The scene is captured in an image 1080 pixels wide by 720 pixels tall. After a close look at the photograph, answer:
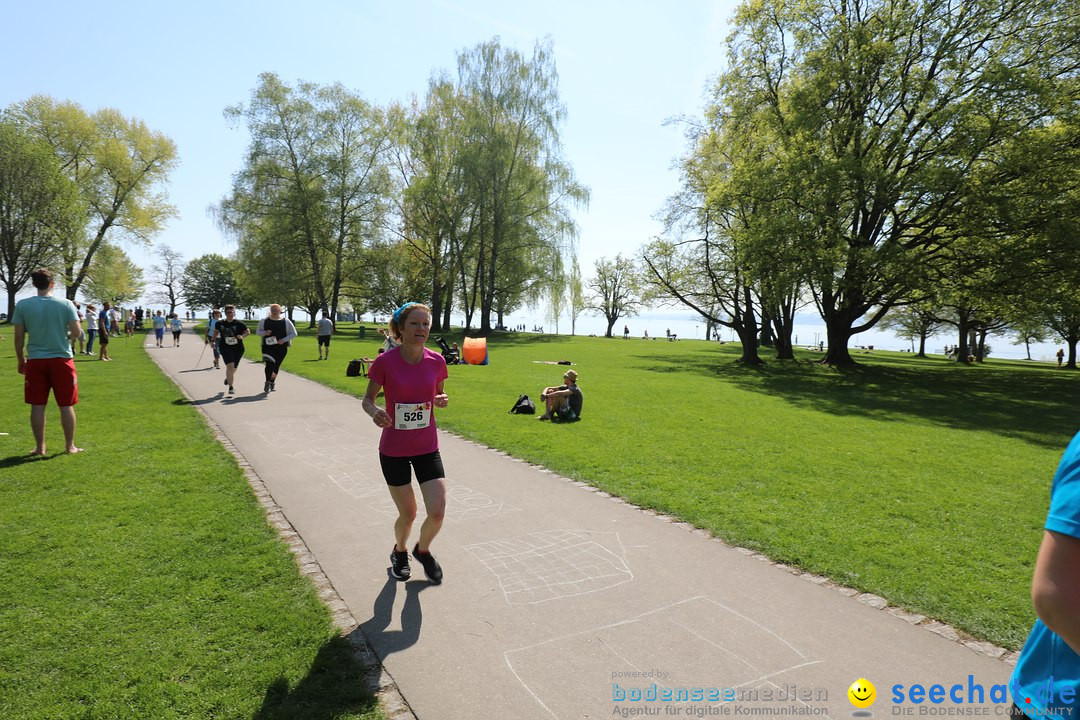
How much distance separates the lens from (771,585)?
4.12 meters

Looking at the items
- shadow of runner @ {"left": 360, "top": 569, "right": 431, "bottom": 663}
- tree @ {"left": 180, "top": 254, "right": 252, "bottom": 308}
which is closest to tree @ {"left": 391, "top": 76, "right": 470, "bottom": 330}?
shadow of runner @ {"left": 360, "top": 569, "right": 431, "bottom": 663}

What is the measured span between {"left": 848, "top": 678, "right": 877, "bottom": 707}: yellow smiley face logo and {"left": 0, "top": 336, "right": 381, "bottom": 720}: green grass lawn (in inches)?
97.1

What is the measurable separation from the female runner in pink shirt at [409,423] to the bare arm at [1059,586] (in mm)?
3321

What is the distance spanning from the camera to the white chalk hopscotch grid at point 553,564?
13.2ft

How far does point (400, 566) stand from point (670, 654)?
2025mm

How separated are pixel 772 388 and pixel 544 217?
23.8 m

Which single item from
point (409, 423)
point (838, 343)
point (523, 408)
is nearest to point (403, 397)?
point (409, 423)

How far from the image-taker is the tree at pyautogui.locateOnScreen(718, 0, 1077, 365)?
18609 millimetres

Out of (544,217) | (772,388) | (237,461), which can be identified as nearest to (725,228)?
(772,388)

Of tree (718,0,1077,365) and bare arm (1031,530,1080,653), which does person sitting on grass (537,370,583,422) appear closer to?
bare arm (1031,530,1080,653)

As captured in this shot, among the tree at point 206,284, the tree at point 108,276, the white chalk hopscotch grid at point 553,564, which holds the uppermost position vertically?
the tree at point 206,284

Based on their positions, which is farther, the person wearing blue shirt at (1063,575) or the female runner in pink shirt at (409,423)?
the female runner in pink shirt at (409,423)

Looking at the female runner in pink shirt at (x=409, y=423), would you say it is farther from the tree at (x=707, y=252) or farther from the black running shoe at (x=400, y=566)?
the tree at (x=707, y=252)

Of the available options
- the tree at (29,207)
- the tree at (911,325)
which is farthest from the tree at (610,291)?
the tree at (29,207)
